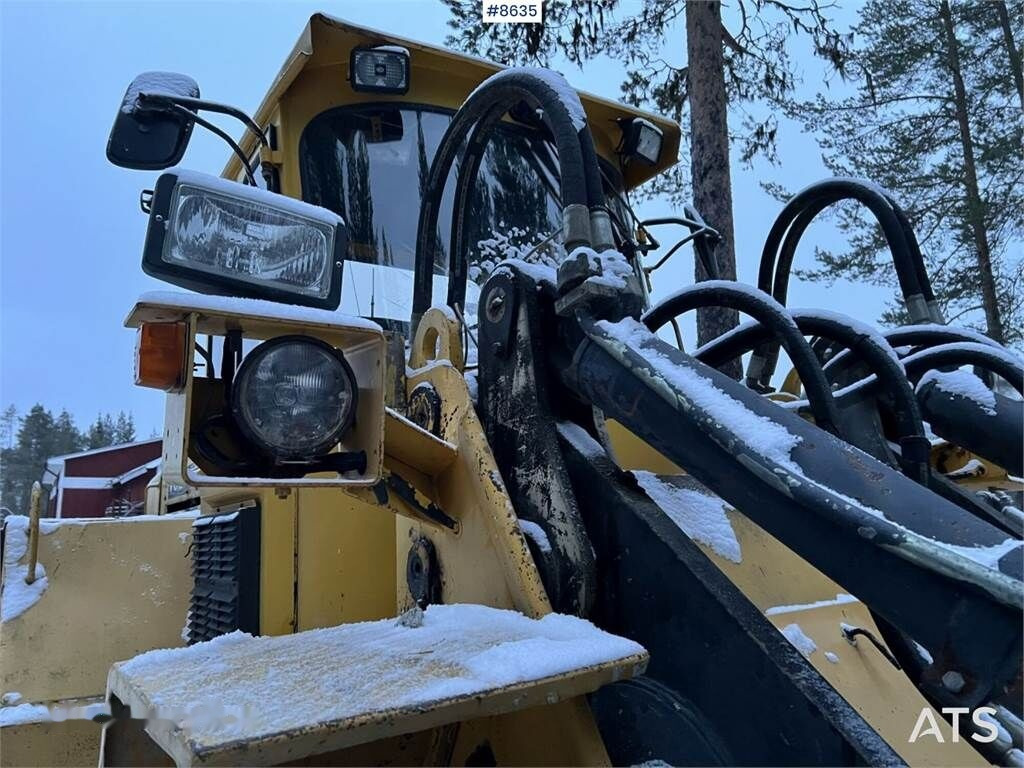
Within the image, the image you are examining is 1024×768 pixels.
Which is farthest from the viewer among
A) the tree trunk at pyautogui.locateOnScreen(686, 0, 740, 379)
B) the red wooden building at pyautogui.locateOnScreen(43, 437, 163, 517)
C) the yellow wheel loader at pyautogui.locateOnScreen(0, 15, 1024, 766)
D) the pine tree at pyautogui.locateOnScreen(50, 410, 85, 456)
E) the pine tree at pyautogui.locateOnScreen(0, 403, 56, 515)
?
the pine tree at pyautogui.locateOnScreen(50, 410, 85, 456)

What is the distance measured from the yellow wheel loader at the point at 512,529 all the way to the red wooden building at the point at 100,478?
46.8 ft

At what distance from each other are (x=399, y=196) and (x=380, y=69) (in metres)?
0.44

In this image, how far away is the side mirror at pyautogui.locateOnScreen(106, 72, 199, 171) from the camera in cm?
249

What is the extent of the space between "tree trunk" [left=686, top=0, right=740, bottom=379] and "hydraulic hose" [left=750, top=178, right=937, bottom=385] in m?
5.45

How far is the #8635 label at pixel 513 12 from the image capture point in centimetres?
870

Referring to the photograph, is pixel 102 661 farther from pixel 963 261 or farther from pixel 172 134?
pixel 963 261

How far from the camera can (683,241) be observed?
3699 millimetres

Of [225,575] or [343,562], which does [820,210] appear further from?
[225,575]

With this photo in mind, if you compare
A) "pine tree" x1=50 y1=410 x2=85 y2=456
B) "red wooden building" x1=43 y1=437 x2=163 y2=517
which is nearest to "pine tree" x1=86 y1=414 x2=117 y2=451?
"pine tree" x1=50 y1=410 x2=85 y2=456

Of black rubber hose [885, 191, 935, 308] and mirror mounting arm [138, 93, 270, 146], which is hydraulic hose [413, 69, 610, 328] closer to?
mirror mounting arm [138, 93, 270, 146]

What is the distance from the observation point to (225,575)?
Result: 86.4 inches

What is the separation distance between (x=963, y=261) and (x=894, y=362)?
16415 millimetres

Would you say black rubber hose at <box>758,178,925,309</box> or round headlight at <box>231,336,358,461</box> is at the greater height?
black rubber hose at <box>758,178,925,309</box>

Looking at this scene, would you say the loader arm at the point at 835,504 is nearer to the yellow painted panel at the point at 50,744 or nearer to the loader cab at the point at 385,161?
the loader cab at the point at 385,161
